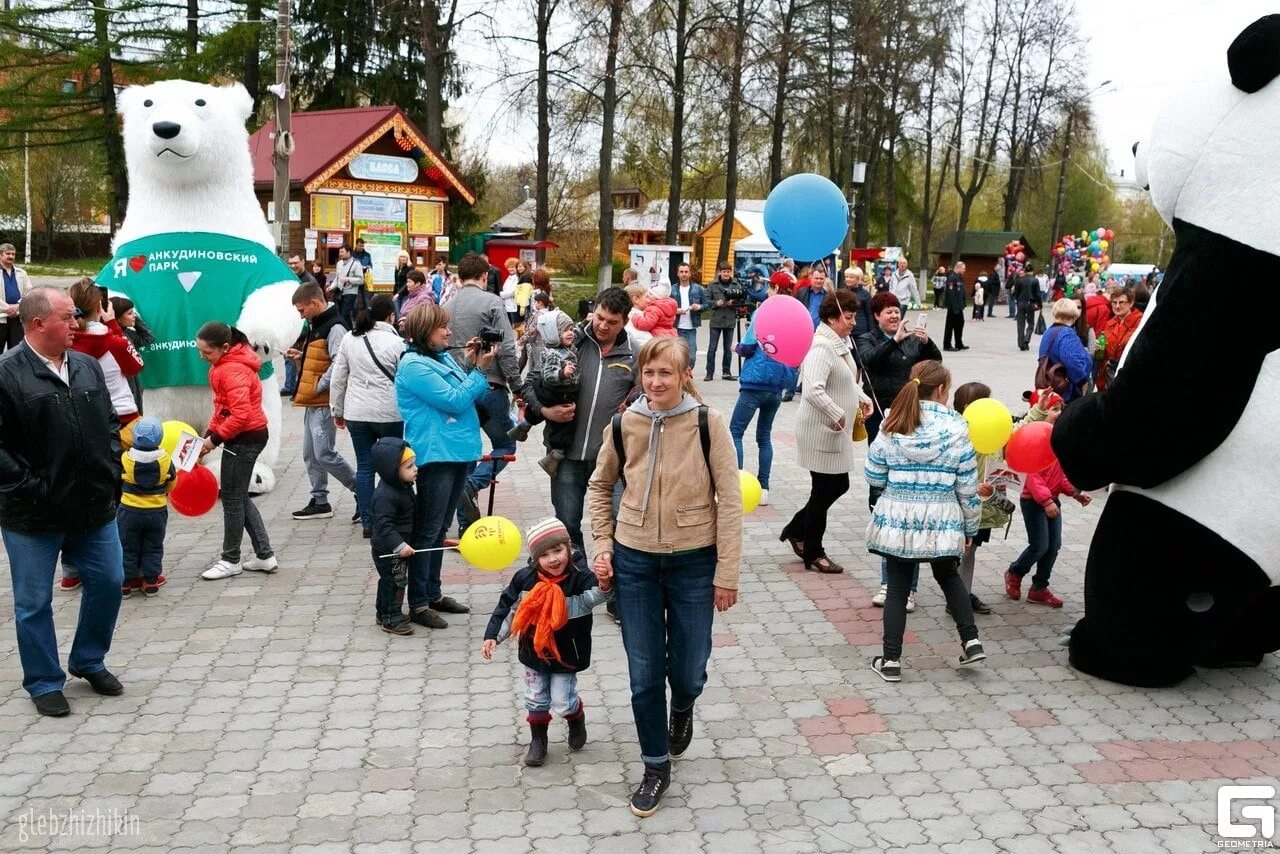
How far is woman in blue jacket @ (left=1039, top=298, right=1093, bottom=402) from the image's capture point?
710cm

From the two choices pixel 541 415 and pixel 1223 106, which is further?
pixel 541 415

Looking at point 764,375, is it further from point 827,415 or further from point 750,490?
point 750,490

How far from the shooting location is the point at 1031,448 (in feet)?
19.0

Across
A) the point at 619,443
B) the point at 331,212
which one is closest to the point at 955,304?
the point at 331,212

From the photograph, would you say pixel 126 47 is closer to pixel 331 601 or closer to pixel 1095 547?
pixel 331 601

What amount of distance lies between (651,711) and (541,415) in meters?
2.19

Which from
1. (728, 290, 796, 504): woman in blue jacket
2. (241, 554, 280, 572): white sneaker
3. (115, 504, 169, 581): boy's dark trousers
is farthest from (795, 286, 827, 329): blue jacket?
(115, 504, 169, 581): boy's dark trousers

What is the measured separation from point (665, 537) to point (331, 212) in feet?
60.9

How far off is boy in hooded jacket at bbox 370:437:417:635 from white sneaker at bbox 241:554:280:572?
1.33 m

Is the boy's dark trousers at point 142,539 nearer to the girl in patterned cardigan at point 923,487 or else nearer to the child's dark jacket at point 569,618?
Result: the child's dark jacket at point 569,618

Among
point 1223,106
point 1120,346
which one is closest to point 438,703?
point 1223,106

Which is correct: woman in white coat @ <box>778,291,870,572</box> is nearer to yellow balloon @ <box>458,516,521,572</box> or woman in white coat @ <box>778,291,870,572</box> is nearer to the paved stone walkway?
the paved stone walkway

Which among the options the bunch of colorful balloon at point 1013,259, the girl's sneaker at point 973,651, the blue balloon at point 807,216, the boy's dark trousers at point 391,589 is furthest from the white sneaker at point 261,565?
the bunch of colorful balloon at point 1013,259

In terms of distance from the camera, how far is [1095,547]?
5.20m
